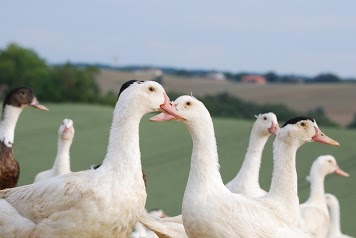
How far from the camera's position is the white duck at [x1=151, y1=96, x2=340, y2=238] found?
7684 mm

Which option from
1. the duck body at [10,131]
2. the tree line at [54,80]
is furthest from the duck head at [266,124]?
the tree line at [54,80]

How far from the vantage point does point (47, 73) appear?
61.6 m

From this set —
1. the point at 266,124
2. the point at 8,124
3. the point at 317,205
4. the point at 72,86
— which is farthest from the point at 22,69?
the point at 266,124

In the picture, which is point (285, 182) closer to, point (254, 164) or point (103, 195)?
point (103, 195)

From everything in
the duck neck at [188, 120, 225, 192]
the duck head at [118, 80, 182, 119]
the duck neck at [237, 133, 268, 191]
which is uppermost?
the duck head at [118, 80, 182, 119]

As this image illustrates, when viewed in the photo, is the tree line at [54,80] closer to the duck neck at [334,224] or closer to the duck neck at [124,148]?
the duck neck at [334,224]

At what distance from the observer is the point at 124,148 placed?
764 cm

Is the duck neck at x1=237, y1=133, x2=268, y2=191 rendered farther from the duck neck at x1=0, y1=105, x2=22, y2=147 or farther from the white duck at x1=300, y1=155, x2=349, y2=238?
the duck neck at x1=0, y1=105, x2=22, y2=147

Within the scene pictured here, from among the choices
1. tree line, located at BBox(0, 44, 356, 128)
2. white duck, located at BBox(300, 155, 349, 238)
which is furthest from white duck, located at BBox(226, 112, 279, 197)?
tree line, located at BBox(0, 44, 356, 128)

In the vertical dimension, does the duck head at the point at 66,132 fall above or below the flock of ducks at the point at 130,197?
below

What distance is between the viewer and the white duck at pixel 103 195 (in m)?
7.52

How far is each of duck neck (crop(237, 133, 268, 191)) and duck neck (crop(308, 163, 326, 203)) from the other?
7.49 feet

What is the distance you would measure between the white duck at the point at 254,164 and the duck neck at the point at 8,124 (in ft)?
9.08

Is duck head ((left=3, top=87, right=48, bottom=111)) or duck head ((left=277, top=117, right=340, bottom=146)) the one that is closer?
duck head ((left=277, top=117, right=340, bottom=146))
